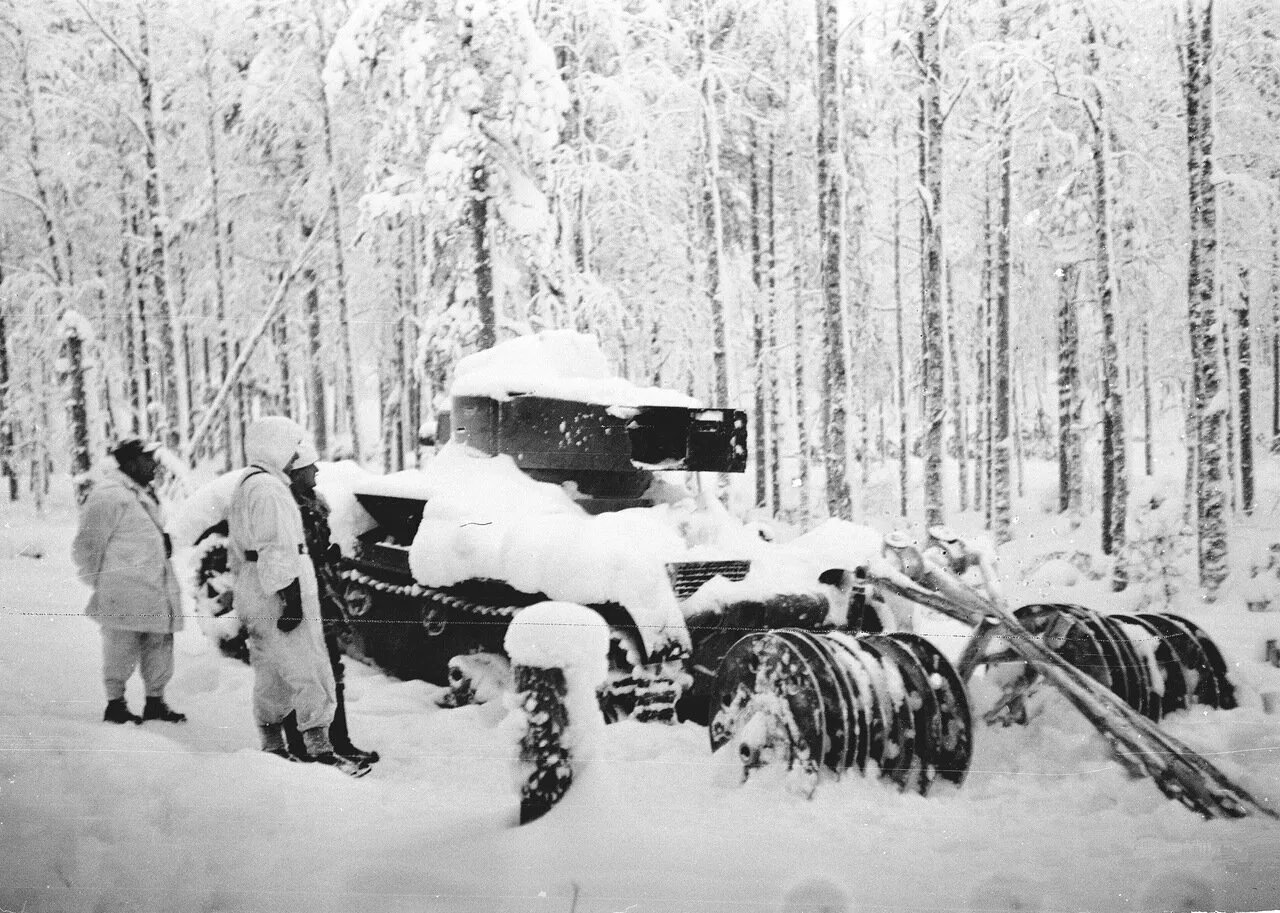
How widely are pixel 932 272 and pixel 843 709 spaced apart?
499 centimetres

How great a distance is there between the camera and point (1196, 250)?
3.73 m

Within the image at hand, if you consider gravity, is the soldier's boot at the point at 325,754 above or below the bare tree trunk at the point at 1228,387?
below

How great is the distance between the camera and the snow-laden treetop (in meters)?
4.60

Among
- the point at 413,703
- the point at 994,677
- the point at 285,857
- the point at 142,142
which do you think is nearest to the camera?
the point at 285,857

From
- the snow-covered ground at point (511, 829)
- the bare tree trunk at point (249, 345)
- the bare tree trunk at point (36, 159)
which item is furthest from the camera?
the bare tree trunk at point (249, 345)

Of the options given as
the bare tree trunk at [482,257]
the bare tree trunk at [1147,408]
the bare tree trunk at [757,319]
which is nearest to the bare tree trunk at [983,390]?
the bare tree trunk at [757,319]

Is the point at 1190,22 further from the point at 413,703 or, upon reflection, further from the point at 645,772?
the point at 413,703

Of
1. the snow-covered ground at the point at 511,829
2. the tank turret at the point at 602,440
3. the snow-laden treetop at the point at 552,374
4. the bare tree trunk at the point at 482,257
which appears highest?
the bare tree trunk at the point at 482,257

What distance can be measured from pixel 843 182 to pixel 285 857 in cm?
540

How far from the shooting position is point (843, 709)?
3.28m

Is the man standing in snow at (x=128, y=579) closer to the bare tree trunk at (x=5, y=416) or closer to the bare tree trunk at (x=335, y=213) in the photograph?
the bare tree trunk at (x=5, y=416)

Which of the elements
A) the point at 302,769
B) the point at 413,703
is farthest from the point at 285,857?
the point at 413,703

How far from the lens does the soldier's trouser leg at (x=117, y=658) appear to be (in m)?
3.27

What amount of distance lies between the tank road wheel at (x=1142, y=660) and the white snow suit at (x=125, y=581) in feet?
9.96
